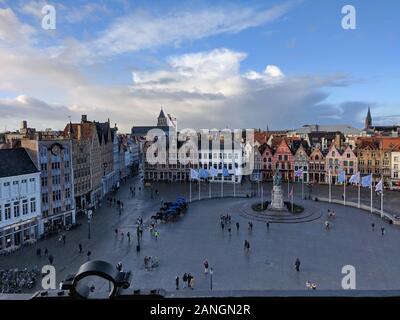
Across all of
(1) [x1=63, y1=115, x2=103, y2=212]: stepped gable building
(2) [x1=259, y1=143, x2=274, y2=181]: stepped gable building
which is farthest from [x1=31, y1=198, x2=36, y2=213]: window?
(2) [x1=259, y1=143, x2=274, y2=181]: stepped gable building

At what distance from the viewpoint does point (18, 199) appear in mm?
41469

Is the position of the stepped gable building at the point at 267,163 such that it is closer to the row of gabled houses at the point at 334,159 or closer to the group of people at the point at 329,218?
the row of gabled houses at the point at 334,159

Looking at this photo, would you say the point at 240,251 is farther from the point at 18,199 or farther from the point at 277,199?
the point at 18,199

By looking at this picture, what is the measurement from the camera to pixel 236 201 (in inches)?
2475

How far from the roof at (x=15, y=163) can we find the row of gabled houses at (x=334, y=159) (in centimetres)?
5748

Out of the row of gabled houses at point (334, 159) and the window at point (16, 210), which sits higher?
the row of gabled houses at point (334, 159)

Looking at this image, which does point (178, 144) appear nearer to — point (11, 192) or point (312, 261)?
point (11, 192)

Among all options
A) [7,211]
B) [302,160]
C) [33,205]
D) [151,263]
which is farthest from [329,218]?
[302,160]

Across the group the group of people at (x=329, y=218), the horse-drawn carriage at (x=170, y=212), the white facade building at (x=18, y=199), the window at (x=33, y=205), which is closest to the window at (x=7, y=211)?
the white facade building at (x=18, y=199)

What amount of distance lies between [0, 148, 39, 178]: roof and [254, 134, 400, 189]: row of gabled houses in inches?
2263

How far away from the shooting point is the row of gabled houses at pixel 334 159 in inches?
3204

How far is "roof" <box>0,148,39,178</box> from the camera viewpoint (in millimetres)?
40656
